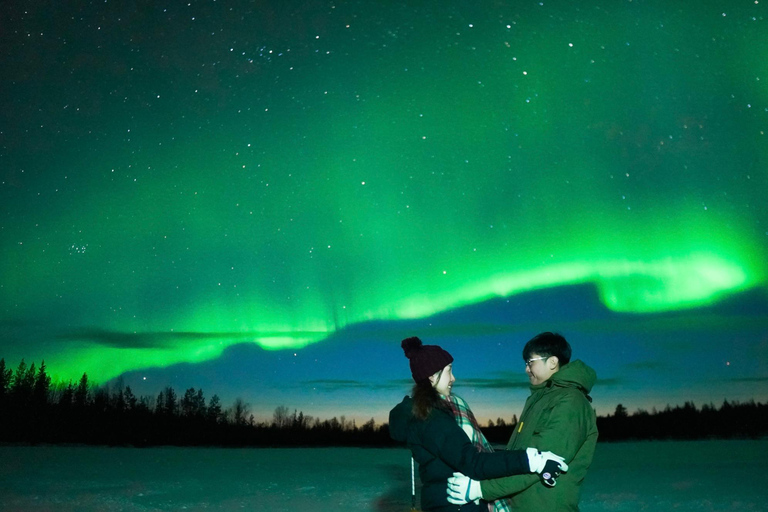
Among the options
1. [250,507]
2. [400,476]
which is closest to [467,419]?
[250,507]

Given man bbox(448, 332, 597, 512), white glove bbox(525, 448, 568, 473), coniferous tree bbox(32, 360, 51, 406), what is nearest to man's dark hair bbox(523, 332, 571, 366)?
man bbox(448, 332, 597, 512)

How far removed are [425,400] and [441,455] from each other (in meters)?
0.18

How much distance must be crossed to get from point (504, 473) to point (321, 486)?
34.3ft

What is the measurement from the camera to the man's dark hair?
8.50 feet

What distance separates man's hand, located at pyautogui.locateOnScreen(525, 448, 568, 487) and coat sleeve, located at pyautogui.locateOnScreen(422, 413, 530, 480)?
20 mm

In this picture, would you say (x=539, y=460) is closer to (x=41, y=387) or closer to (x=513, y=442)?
(x=513, y=442)

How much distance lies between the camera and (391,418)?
2287mm

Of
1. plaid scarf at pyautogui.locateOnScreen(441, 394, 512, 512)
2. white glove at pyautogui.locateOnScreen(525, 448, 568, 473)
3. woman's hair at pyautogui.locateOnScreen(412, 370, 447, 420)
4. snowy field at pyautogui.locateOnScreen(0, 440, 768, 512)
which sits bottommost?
snowy field at pyautogui.locateOnScreen(0, 440, 768, 512)

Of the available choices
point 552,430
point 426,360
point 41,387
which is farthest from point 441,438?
point 41,387

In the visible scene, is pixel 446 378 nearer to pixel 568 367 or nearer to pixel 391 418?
pixel 391 418

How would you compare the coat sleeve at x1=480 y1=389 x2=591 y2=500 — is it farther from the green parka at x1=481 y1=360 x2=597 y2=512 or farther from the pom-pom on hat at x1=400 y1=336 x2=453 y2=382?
the pom-pom on hat at x1=400 y1=336 x2=453 y2=382

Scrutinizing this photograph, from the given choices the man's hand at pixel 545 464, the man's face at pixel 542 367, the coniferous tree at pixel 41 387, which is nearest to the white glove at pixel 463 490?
the man's hand at pixel 545 464

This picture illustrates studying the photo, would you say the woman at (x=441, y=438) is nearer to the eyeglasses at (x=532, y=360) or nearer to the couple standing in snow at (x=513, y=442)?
the couple standing in snow at (x=513, y=442)

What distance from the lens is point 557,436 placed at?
228 cm
